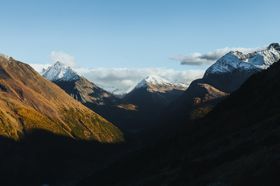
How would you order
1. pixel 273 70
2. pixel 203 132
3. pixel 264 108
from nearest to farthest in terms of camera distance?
pixel 264 108
pixel 203 132
pixel 273 70

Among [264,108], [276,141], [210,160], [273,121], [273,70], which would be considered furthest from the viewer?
[273,70]

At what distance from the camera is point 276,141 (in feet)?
203

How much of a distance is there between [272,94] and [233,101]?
32596 mm

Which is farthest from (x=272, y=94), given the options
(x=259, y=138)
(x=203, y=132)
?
(x=259, y=138)

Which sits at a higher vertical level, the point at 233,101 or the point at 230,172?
the point at 233,101

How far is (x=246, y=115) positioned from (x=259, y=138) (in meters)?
47.6

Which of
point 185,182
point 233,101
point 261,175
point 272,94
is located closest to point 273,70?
point 233,101

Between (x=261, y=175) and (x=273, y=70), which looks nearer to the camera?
(x=261, y=175)

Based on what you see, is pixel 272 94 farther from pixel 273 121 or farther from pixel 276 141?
pixel 276 141

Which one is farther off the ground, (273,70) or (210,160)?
(273,70)

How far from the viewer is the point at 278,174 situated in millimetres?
42969

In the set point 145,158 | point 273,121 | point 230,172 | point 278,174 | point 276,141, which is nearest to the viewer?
point 278,174

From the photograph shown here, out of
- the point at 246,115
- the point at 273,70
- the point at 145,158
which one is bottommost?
the point at 145,158

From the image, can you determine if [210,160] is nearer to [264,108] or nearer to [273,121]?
[273,121]
